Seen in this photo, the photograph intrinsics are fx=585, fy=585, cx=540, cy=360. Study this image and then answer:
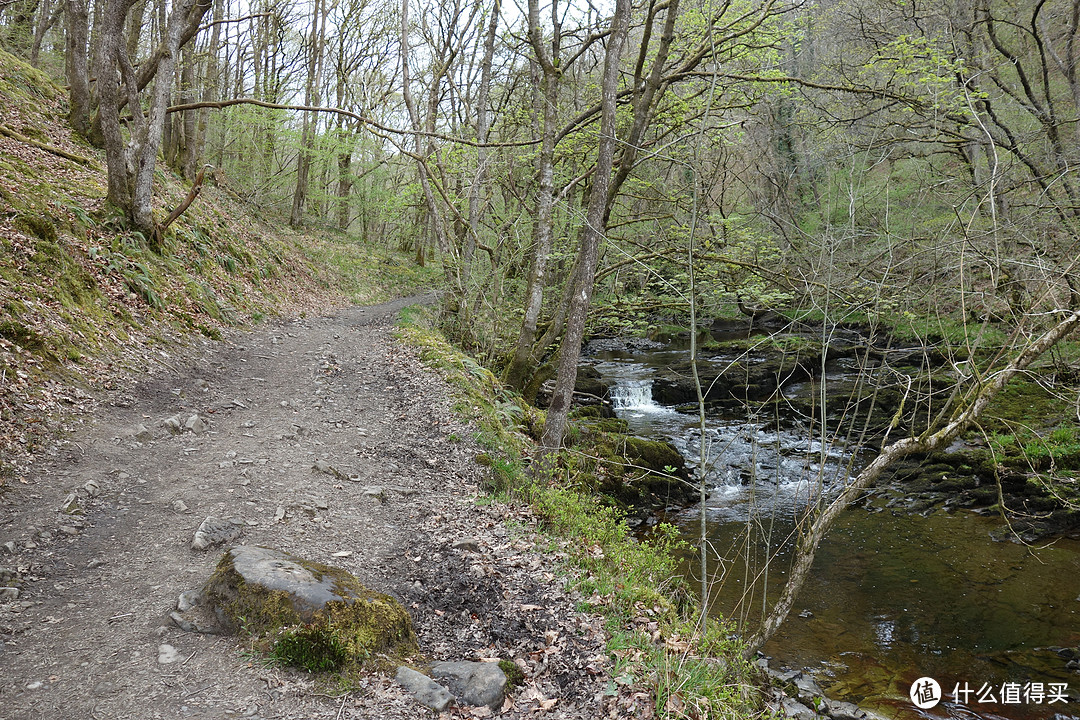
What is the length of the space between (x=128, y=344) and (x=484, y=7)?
34.4 feet

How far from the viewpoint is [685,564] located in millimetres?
7914

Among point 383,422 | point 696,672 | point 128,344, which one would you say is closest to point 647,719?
point 696,672

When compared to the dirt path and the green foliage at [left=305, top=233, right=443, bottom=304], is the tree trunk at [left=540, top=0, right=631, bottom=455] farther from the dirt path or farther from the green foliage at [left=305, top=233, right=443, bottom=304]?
the green foliage at [left=305, top=233, right=443, bottom=304]

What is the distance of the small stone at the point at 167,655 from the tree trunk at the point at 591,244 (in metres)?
4.49

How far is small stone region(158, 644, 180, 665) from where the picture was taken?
3203 mm

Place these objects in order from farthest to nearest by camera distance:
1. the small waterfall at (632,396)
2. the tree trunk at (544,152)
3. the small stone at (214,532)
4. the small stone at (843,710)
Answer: the small waterfall at (632,396) < the tree trunk at (544,152) < the small stone at (843,710) < the small stone at (214,532)

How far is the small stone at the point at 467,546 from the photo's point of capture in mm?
5017

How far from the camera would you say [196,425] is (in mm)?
6113

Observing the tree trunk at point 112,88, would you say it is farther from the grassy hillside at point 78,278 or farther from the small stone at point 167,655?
the small stone at point 167,655

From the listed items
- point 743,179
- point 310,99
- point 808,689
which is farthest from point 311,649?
point 310,99

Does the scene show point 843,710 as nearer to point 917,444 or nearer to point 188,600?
point 917,444

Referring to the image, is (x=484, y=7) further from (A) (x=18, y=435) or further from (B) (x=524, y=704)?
(B) (x=524, y=704)

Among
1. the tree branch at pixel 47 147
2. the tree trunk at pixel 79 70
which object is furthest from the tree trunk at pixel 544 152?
the tree branch at pixel 47 147

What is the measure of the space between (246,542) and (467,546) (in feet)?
5.68
